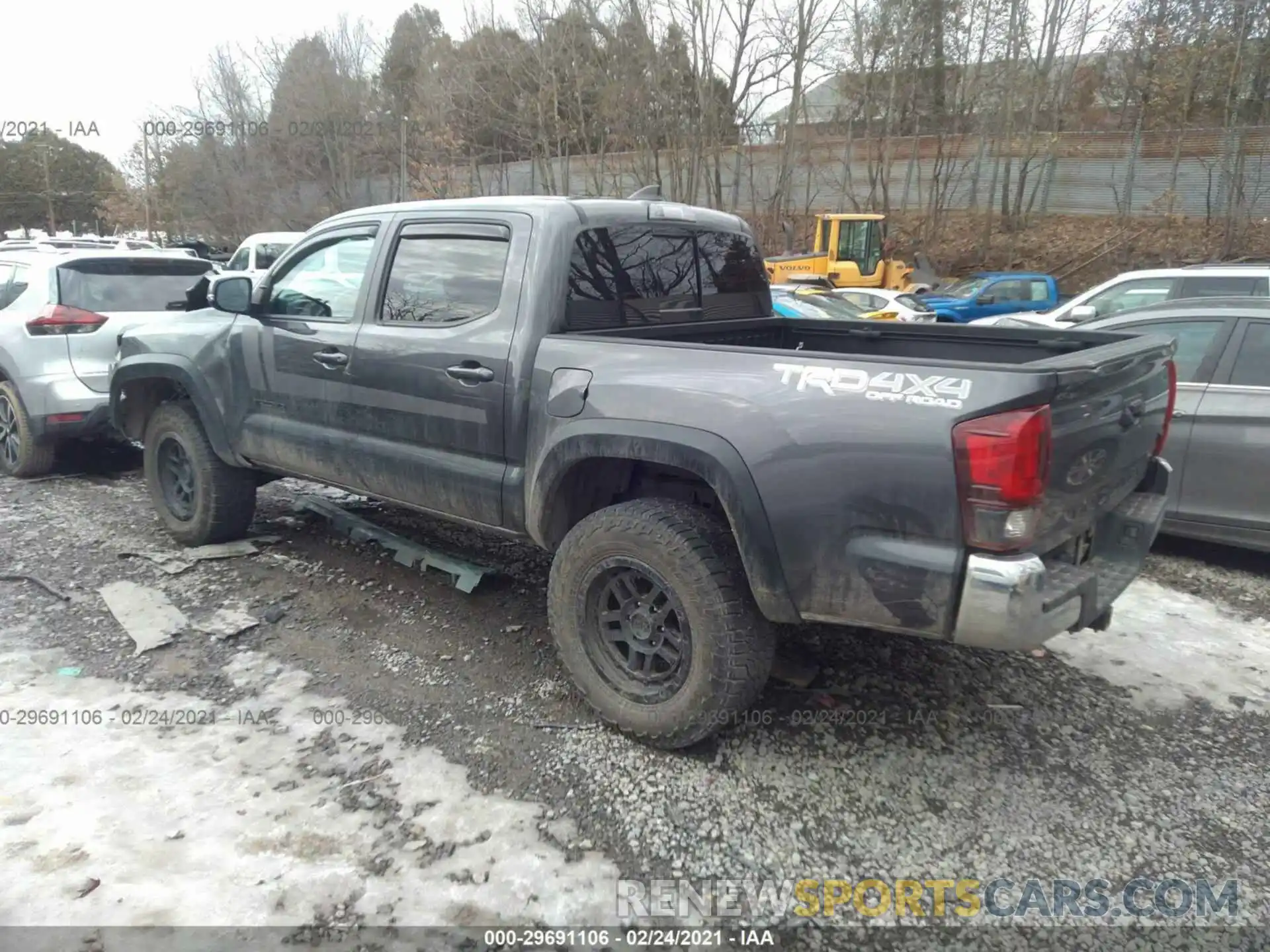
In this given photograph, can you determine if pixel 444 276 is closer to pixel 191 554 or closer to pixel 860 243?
pixel 191 554

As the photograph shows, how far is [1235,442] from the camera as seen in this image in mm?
4902

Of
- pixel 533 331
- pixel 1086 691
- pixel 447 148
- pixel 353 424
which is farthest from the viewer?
pixel 447 148

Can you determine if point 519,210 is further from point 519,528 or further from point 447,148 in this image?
point 447,148

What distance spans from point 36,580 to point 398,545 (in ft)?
6.64

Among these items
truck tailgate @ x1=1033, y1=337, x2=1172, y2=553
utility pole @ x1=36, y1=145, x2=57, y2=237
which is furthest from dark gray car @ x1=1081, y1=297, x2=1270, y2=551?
utility pole @ x1=36, y1=145, x2=57, y2=237

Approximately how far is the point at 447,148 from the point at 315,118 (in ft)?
20.1

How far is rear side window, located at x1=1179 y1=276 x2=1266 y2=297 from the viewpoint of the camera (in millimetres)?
8992

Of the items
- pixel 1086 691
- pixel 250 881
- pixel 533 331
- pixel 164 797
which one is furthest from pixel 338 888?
pixel 1086 691

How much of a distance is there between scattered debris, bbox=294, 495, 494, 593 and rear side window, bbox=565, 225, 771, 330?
1.43m

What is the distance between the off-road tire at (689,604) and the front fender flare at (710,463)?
0.13 metres

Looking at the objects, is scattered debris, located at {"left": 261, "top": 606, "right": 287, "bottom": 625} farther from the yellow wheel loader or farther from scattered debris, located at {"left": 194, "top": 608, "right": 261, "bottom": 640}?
the yellow wheel loader

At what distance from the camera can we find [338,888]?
2465 millimetres

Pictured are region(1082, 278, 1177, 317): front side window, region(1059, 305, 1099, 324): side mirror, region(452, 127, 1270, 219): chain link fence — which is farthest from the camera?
region(452, 127, 1270, 219): chain link fence

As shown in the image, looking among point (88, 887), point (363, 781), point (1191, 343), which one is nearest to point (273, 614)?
point (363, 781)
